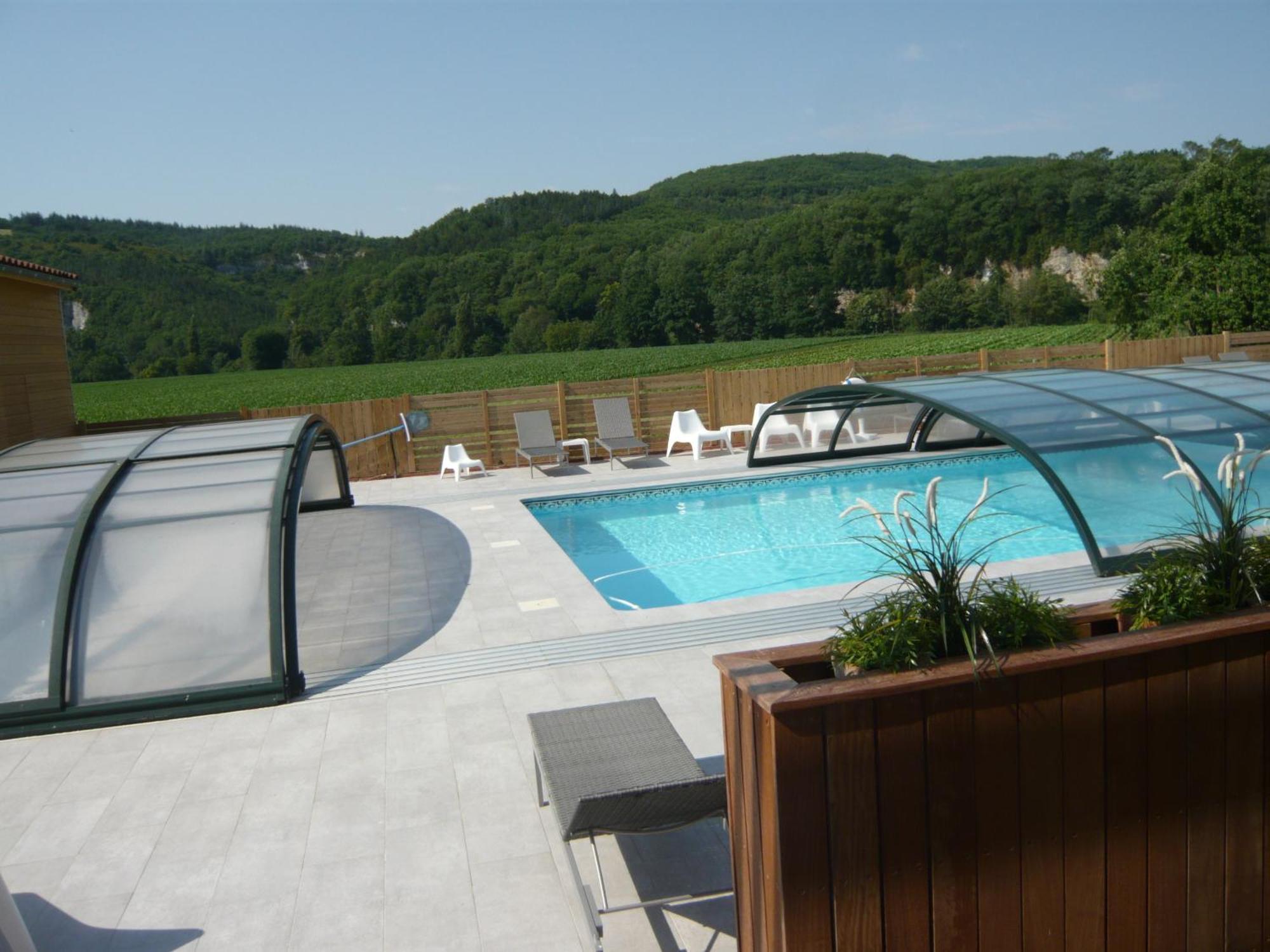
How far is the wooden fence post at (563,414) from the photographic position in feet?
51.7

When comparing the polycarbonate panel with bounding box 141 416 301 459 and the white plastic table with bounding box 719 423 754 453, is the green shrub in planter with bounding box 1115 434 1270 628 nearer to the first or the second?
the polycarbonate panel with bounding box 141 416 301 459

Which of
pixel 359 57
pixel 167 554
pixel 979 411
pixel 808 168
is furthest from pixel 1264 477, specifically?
pixel 808 168

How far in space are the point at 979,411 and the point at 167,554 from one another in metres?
6.10

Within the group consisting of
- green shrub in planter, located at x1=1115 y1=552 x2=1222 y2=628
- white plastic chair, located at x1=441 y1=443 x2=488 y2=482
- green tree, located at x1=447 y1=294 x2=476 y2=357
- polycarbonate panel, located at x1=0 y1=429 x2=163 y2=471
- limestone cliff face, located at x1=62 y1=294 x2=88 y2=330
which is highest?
limestone cliff face, located at x1=62 y1=294 x2=88 y2=330

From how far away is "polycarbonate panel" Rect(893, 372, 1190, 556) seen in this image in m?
7.21

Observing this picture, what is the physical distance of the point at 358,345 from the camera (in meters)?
71.2

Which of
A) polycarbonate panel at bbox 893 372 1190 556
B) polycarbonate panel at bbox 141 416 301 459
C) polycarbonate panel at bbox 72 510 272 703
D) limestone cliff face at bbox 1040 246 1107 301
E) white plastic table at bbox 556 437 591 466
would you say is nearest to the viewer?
polycarbonate panel at bbox 72 510 272 703

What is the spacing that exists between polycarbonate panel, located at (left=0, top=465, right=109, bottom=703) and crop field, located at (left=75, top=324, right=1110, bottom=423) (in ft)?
101

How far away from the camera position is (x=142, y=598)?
604 centimetres

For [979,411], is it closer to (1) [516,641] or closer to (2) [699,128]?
(1) [516,641]

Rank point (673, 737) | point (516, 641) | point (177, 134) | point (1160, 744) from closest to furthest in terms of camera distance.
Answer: point (1160, 744) < point (673, 737) < point (516, 641) < point (177, 134)

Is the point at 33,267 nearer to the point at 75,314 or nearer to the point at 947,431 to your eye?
the point at 947,431

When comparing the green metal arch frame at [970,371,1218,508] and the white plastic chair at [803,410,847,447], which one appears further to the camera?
the white plastic chair at [803,410,847,447]

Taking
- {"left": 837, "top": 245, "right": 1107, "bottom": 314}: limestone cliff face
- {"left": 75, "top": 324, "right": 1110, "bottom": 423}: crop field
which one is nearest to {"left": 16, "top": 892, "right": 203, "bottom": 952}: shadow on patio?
{"left": 75, "top": 324, "right": 1110, "bottom": 423}: crop field
